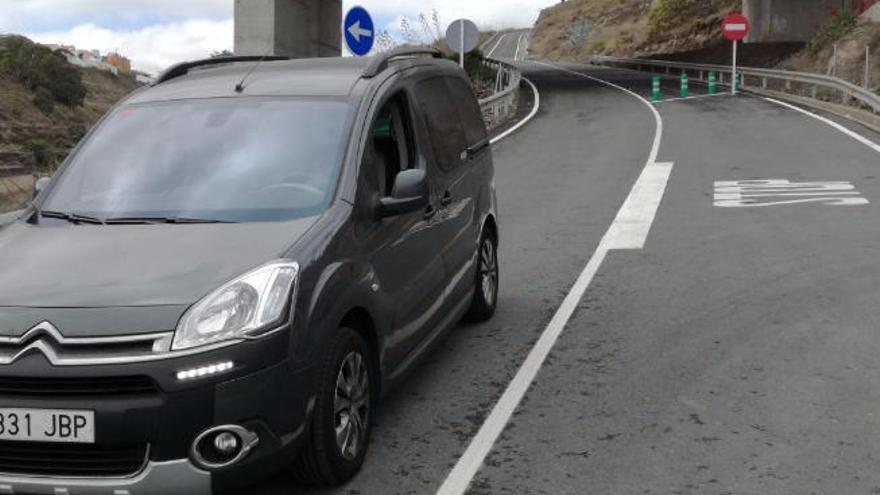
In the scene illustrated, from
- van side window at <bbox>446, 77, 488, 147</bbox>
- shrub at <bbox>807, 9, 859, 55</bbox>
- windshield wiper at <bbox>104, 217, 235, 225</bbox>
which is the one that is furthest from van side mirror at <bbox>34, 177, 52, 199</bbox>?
shrub at <bbox>807, 9, 859, 55</bbox>

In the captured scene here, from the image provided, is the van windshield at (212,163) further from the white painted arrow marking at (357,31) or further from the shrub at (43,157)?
the white painted arrow marking at (357,31)

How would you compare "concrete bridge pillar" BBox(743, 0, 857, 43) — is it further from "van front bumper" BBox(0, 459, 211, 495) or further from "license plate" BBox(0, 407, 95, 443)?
"license plate" BBox(0, 407, 95, 443)

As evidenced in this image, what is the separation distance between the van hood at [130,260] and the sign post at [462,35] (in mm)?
17509

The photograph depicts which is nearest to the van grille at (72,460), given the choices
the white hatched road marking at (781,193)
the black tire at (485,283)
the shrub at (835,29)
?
the black tire at (485,283)

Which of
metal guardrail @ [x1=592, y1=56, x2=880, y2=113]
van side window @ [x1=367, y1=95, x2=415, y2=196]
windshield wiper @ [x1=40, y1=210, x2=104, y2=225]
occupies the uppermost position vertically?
metal guardrail @ [x1=592, y1=56, x2=880, y2=113]

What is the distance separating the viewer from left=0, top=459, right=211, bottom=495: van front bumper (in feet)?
11.1

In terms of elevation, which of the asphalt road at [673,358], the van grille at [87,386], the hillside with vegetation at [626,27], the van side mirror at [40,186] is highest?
the hillside with vegetation at [626,27]

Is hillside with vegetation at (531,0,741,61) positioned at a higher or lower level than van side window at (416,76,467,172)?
higher

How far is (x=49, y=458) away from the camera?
3438 millimetres

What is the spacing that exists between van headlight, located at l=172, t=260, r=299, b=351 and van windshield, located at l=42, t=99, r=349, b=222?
1.92 feet

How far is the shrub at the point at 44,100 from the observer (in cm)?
10316

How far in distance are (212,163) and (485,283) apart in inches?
104

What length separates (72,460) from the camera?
135 inches

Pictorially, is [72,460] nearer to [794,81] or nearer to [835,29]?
[794,81]
